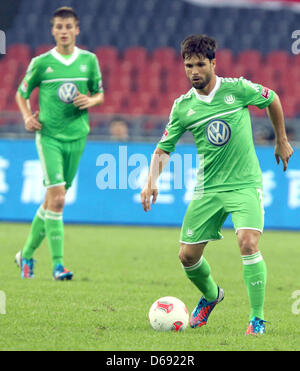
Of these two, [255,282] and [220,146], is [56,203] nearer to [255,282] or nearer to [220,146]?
[220,146]

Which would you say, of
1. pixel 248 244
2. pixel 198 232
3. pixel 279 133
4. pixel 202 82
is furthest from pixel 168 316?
pixel 202 82

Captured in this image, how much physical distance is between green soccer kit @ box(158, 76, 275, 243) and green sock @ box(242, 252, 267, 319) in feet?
1.38

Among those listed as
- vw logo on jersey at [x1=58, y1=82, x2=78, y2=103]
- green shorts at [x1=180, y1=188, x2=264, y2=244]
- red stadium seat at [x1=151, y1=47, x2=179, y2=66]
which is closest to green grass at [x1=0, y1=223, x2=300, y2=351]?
green shorts at [x1=180, y1=188, x2=264, y2=244]

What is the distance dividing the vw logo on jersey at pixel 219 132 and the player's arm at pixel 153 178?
0.39 metres

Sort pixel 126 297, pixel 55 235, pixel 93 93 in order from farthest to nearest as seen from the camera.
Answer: pixel 93 93 < pixel 55 235 < pixel 126 297

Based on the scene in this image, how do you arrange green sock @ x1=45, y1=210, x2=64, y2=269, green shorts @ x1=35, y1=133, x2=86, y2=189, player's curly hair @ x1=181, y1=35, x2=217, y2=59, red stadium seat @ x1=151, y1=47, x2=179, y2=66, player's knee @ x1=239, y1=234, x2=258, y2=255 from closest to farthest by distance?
1. player's knee @ x1=239, y1=234, x2=258, y2=255
2. player's curly hair @ x1=181, y1=35, x2=217, y2=59
3. green sock @ x1=45, y1=210, x2=64, y2=269
4. green shorts @ x1=35, y1=133, x2=86, y2=189
5. red stadium seat @ x1=151, y1=47, x2=179, y2=66

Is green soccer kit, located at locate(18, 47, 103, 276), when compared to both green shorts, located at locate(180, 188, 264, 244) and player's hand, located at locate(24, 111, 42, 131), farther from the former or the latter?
green shorts, located at locate(180, 188, 264, 244)

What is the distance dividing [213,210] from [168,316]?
808 millimetres

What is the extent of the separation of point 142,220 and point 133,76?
7.80m

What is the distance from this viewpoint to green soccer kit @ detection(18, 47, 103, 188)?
8188mm

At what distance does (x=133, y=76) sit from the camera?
70.0ft

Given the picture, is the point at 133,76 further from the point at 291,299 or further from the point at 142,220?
the point at 291,299

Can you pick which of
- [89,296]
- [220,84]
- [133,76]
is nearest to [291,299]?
[89,296]

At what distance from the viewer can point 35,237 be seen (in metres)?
8.31
